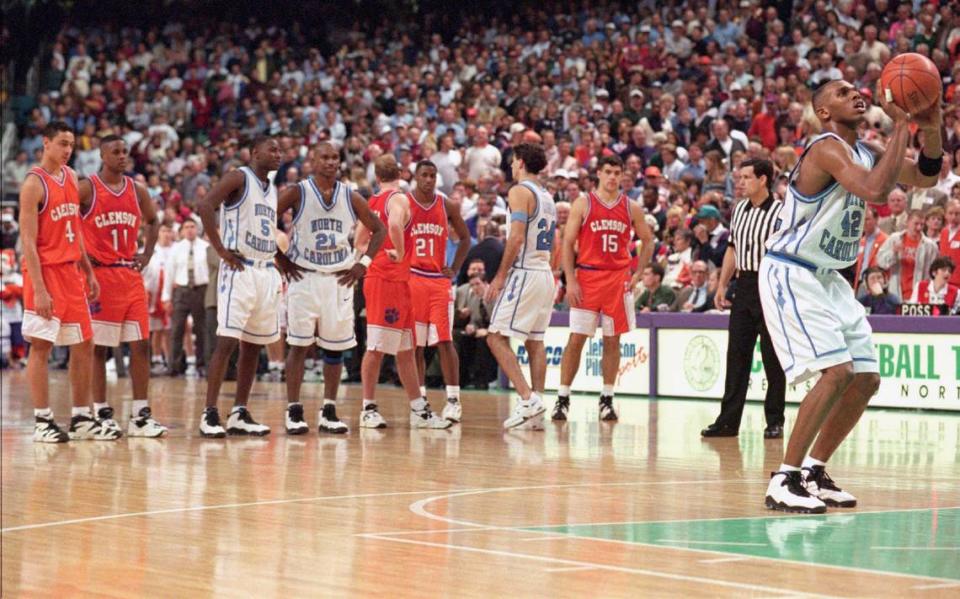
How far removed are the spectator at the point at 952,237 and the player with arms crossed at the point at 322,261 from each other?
6.42m

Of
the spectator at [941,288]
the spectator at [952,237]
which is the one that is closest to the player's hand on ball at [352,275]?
the spectator at [941,288]

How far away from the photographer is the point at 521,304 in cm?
1290

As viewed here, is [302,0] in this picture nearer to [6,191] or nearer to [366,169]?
[6,191]

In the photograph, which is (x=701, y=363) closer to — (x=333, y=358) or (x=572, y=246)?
(x=572, y=246)

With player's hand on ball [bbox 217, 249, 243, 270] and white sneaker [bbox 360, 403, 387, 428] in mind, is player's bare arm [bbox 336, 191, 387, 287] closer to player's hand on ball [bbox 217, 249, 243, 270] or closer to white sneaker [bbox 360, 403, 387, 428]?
player's hand on ball [bbox 217, 249, 243, 270]

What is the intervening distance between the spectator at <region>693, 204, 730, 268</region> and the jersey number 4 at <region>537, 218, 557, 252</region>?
15.9 ft

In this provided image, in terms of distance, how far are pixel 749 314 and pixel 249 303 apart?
13.2 ft

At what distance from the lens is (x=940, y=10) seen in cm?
2017

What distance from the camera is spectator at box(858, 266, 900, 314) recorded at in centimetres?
1550

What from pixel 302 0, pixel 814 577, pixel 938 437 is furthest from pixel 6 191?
pixel 814 577

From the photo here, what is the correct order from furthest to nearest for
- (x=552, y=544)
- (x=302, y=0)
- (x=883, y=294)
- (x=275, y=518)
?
(x=302, y=0) < (x=883, y=294) < (x=275, y=518) < (x=552, y=544)

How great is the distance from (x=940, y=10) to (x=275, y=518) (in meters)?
15.7

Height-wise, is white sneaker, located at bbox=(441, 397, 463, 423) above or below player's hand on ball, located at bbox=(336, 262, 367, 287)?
below

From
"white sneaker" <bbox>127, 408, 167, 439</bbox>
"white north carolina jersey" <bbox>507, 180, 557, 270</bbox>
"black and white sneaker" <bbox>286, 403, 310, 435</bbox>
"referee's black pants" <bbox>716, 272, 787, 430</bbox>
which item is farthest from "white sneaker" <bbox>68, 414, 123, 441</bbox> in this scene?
"referee's black pants" <bbox>716, 272, 787, 430</bbox>
